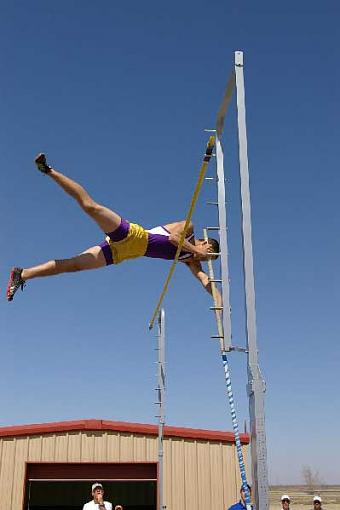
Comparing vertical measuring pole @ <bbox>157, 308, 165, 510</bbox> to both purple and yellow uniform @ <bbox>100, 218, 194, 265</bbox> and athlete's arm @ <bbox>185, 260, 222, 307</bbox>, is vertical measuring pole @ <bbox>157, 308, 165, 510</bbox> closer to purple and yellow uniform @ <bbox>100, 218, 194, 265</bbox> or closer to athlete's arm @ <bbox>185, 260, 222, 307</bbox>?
athlete's arm @ <bbox>185, 260, 222, 307</bbox>

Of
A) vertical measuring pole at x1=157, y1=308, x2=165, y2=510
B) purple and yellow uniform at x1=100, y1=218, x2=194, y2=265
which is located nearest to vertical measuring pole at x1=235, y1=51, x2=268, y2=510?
purple and yellow uniform at x1=100, y1=218, x2=194, y2=265

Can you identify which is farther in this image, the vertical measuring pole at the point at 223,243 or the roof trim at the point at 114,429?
the roof trim at the point at 114,429

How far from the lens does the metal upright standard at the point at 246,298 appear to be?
4.44 metres

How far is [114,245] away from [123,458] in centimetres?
739

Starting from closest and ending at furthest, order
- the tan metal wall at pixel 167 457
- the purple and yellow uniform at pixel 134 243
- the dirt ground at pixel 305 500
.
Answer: the purple and yellow uniform at pixel 134 243 → the tan metal wall at pixel 167 457 → the dirt ground at pixel 305 500

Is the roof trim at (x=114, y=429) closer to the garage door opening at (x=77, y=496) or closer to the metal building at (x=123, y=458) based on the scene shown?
the metal building at (x=123, y=458)

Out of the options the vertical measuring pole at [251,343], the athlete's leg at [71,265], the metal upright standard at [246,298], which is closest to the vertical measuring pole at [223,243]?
the metal upright standard at [246,298]

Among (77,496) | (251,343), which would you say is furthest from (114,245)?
(77,496)

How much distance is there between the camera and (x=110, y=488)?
1938cm

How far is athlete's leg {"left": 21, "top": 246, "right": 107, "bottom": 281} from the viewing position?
6336mm

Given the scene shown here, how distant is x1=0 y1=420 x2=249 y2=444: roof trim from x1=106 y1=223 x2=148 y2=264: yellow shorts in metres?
6.86

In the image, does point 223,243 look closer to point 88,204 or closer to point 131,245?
point 88,204

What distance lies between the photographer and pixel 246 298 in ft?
15.8

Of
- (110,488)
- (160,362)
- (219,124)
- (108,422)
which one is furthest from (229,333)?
(110,488)
